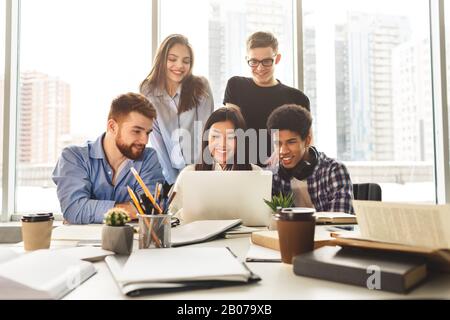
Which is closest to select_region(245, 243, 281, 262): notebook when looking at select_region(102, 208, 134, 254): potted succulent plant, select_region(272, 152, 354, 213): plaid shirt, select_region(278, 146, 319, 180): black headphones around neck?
select_region(102, 208, 134, 254): potted succulent plant

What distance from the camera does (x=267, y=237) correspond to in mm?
1001

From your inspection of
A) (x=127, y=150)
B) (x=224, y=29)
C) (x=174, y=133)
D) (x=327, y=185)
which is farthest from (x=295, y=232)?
(x=224, y=29)

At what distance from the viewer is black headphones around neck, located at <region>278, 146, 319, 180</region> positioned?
2.59m

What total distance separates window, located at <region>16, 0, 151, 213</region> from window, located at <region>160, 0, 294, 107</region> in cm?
28

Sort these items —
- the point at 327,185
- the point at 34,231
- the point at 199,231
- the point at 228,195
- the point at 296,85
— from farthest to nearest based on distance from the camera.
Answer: the point at 296,85
the point at 327,185
the point at 228,195
the point at 199,231
the point at 34,231

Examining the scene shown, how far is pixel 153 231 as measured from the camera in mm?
969

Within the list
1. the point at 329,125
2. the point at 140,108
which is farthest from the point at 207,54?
the point at 329,125

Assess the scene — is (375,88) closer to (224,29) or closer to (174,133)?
(224,29)

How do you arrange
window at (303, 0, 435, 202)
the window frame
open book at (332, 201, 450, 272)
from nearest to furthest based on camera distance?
open book at (332, 201, 450, 272) → the window frame → window at (303, 0, 435, 202)

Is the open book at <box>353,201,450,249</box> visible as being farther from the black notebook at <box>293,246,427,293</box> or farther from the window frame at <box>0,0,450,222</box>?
the window frame at <box>0,0,450,222</box>

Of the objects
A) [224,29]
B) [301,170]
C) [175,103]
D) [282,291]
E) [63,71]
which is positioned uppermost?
[224,29]

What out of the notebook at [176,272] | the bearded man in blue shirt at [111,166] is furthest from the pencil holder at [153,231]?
the bearded man in blue shirt at [111,166]

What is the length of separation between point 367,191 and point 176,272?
1711mm

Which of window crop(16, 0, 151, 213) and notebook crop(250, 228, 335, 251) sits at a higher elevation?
window crop(16, 0, 151, 213)
